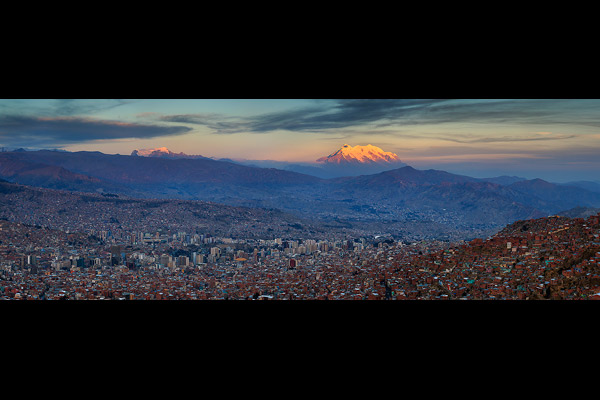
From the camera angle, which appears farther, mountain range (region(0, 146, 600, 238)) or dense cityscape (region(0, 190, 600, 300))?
mountain range (region(0, 146, 600, 238))

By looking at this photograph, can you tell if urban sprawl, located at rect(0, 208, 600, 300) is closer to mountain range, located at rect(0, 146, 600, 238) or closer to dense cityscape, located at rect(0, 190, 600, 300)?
dense cityscape, located at rect(0, 190, 600, 300)

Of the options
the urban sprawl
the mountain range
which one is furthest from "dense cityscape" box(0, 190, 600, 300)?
the mountain range

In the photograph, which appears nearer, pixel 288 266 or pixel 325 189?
pixel 288 266

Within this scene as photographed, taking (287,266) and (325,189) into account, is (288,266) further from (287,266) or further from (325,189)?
(325,189)

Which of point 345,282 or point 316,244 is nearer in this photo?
point 345,282

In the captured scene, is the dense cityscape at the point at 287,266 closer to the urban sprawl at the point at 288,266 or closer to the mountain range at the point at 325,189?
the urban sprawl at the point at 288,266

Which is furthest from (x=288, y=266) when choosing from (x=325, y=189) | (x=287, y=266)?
(x=325, y=189)
